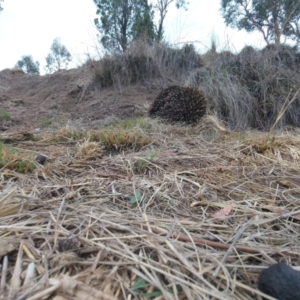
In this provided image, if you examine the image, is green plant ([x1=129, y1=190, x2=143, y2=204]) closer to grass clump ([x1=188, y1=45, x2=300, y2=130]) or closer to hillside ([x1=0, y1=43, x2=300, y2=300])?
hillside ([x1=0, y1=43, x2=300, y2=300])

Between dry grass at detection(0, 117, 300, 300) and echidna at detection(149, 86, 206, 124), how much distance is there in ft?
6.11

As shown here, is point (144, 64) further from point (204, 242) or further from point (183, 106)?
point (204, 242)

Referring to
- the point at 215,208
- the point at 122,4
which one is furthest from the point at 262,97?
the point at 122,4

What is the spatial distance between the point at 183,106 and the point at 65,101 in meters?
2.67

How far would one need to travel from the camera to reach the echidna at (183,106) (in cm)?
331

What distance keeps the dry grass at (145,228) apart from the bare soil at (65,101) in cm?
229

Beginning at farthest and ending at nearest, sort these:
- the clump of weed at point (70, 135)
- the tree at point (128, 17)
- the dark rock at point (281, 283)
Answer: the tree at point (128, 17)
the clump of weed at point (70, 135)
the dark rock at point (281, 283)

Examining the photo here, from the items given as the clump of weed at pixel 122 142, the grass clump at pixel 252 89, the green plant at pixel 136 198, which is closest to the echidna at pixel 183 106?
the grass clump at pixel 252 89

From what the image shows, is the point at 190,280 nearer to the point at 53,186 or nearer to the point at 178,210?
the point at 178,210

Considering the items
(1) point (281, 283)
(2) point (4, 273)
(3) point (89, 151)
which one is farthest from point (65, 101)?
(1) point (281, 283)

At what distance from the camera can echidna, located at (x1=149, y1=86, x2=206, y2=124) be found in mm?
3310

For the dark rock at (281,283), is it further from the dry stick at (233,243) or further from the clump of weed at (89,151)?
the clump of weed at (89,151)

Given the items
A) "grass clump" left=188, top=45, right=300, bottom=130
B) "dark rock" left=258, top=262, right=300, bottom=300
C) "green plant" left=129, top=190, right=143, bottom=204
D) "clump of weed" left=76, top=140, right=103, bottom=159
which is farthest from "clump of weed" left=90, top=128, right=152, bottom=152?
→ "grass clump" left=188, top=45, right=300, bottom=130

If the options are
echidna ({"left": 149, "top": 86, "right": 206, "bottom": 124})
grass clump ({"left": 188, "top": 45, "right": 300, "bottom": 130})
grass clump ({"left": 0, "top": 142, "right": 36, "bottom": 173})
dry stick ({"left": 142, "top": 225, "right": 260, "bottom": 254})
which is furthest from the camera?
grass clump ({"left": 188, "top": 45, "right": 300, "bottom": 130})
